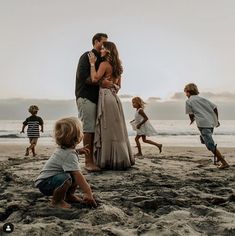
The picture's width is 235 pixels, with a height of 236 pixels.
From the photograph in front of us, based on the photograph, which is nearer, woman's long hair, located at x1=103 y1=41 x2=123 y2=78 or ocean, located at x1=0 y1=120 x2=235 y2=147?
woman's long hair, located at x1=103 y1=41 x2=123 y2=78

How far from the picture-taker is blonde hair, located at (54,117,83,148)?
133 inches

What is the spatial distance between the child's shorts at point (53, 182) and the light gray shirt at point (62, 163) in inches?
1.5

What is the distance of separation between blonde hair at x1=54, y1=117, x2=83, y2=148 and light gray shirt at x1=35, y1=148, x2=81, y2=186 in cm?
9

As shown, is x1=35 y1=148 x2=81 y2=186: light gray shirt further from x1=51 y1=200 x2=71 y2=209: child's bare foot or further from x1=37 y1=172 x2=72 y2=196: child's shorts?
x1=51 y1=200 x2=71 y2=209: child's bare foot

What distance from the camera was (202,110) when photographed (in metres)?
6.98

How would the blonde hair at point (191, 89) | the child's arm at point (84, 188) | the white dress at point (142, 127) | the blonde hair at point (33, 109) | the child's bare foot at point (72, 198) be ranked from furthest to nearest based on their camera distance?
1. the blonde hair at point (33, 109)
2. the white dress at point (142, 127)
3. the blonde hair at point (191, 89)
4. the child's bare foot at point (72, 198)
5. the child's arm at point (84, 188)

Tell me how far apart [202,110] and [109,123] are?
2.12 metres

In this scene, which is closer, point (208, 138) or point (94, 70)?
point (94, 70)

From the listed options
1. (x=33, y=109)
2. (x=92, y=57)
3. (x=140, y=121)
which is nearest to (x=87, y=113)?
(x=92, y=57)

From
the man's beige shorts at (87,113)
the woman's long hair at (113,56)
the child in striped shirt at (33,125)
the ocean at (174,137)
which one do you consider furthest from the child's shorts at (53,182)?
the child in striped shirt at (33,125)

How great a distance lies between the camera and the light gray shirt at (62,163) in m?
3.39

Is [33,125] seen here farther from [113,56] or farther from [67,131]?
[67,131]

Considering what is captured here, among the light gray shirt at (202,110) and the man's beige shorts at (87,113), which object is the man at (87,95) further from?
the light gray shirt at (202,110)

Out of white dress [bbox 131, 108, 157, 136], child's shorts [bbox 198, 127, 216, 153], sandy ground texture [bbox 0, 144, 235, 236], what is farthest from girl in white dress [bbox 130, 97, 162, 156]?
sandy ground texture [bbox 0, 144, 235, 236]
